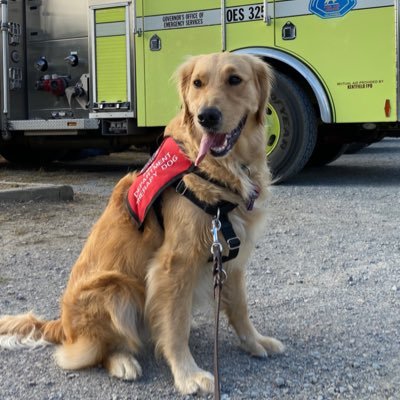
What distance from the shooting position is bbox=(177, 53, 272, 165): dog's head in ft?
8.17

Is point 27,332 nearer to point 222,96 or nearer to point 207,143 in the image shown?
point 207,143

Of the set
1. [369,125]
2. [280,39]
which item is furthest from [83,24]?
[369,125]

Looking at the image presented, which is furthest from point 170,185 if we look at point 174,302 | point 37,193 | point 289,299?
point 37,193

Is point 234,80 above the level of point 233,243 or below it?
above

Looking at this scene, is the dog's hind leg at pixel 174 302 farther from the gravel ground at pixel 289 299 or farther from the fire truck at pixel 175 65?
the fire truck at pixel 175 65

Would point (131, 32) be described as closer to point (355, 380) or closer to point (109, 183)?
point (109, 183)

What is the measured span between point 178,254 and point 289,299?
46.0 inches

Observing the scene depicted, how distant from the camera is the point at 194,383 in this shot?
7.75 ft

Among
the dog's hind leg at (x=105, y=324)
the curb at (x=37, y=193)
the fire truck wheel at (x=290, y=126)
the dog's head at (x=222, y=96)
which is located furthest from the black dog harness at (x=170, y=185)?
the fire truck wheel at (x=290, y=126)

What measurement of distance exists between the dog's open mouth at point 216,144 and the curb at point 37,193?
4.16 metres

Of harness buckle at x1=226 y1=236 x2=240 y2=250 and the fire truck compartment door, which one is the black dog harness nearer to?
harness buckle at x1=226 y1=236 x2=240 y2=250

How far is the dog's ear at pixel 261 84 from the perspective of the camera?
9.09 feet

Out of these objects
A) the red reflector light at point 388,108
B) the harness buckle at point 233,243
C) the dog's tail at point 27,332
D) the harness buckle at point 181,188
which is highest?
the red reflector light at point 388,108

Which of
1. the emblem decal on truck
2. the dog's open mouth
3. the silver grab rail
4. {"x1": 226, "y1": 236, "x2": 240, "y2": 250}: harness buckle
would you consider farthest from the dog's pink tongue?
the silver grab rail
